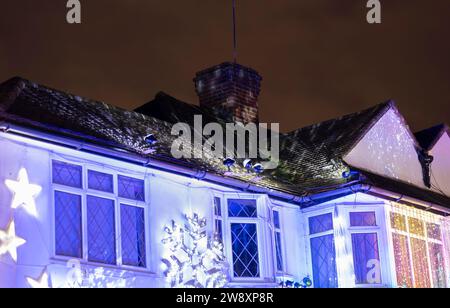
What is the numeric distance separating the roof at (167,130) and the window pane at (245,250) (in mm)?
911

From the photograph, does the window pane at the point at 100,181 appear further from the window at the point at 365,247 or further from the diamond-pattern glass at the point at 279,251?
the window at the point at 365,247

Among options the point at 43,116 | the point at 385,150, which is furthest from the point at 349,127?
the point at 43,116

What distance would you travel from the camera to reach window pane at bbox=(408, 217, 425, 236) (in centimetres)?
2142

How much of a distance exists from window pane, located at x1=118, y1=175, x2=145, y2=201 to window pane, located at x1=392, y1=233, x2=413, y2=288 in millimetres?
5730

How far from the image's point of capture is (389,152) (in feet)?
75.1

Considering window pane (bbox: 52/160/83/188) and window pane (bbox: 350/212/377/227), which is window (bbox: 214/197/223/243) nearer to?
window pane (bbox: 350/212/377/227)

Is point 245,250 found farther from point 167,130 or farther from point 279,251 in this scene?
point 167,130

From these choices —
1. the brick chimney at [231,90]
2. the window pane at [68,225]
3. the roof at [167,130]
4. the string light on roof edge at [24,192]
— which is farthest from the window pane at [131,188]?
the brick chimney at [231,90]

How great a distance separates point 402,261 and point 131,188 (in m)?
6.25

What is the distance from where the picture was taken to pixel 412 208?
21500 millimetres

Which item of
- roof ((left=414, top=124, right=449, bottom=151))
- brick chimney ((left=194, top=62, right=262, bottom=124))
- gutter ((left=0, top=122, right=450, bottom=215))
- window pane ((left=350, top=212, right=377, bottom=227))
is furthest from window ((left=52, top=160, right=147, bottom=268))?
roof ((left=414, top=124, right=449, bottom=151))

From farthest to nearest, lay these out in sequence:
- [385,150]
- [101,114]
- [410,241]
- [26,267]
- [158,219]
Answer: [385,150] < [410,241] < [101,114] < [158,219] < [26,267]

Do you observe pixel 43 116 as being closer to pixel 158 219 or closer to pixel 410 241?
pixel 158 219

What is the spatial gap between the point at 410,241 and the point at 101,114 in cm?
685
